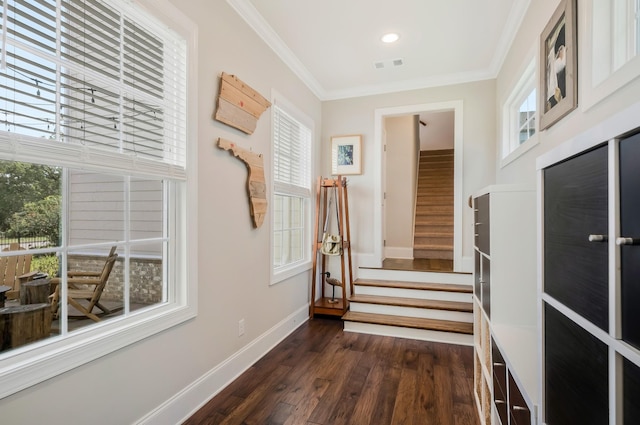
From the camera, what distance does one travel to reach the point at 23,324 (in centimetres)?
123

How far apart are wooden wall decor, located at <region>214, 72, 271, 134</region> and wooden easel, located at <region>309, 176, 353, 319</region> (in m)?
1.42

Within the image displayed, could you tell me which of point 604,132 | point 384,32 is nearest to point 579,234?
point 604,132

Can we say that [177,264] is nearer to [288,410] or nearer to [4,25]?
[288,410]

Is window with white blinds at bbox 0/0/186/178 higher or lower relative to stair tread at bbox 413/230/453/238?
higher

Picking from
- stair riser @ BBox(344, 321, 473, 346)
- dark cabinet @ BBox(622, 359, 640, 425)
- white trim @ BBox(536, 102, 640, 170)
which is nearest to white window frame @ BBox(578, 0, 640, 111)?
white trim @ BBox(536, 102, 640, 170)

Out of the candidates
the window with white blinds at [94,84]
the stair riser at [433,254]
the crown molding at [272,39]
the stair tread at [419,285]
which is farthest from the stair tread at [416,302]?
the crown molding at [272,39]

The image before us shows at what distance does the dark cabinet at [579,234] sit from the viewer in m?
0.61

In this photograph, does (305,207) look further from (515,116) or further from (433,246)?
(433,246)

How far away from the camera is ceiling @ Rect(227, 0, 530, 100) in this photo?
2441mm

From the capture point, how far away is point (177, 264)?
1.90 m

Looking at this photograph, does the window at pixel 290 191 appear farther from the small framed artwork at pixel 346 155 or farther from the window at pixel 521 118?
the window at pixel 521 118

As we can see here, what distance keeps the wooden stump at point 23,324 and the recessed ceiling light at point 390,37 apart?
3060mm

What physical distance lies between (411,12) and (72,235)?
2.75m

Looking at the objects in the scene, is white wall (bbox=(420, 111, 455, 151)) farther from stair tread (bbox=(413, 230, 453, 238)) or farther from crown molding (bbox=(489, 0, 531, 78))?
crown molding (bbox=(489, 0, 531, 78))
